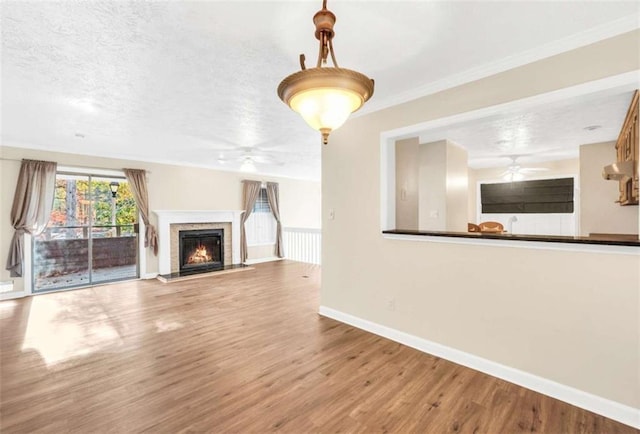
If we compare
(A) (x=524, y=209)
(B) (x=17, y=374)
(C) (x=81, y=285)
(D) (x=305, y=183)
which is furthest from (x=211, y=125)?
(A) (x=524, y=209)

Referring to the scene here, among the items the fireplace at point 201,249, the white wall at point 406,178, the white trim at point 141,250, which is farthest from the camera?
the fireplace at point 201,249

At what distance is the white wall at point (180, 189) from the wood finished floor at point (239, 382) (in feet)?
7.43

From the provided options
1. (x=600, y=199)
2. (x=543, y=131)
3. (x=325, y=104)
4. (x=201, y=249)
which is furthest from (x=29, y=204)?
(x=600, y=199)

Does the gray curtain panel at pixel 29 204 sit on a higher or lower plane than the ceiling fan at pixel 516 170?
lower

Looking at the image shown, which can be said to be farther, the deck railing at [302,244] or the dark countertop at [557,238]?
the deck railing at [302,244]

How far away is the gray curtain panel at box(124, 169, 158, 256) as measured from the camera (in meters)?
6.00

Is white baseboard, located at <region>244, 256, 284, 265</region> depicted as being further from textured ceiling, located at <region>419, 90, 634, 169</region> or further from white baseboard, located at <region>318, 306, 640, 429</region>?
textured ceiling, located at <region>419, 90, 634, 169</region>

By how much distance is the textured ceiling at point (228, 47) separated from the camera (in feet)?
5.75

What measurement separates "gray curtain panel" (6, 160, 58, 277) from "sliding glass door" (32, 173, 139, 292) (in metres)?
0.24

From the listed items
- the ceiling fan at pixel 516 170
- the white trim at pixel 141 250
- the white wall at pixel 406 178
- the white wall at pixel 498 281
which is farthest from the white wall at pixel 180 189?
the ceiling fan at pixel 516 170

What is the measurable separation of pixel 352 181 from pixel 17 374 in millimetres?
3667

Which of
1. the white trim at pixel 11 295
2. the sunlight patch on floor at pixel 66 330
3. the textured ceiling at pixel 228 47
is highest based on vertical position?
the textured ceiling at pixel 228 47

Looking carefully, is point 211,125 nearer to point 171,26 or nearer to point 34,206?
point 171,26

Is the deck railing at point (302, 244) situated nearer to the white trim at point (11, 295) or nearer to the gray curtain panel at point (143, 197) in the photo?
the gray curtain panel at point (143, 197)
